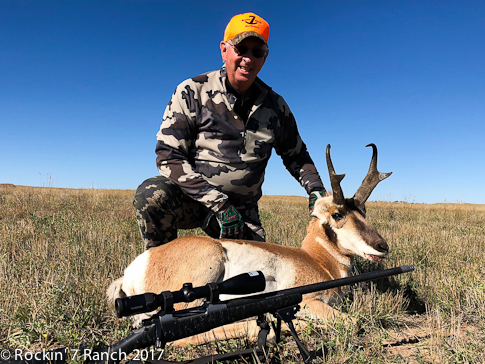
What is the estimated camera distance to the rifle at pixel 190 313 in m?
1.80

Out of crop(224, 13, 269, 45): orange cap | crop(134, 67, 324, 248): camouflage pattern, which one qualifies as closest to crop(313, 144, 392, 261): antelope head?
crop(134, 67, 324, 248): camouflage pattern

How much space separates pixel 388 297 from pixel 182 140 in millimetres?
3003

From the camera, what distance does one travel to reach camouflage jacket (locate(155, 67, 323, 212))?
13.2 ft

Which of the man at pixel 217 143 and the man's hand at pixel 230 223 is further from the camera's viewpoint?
the man at pixel 217 143

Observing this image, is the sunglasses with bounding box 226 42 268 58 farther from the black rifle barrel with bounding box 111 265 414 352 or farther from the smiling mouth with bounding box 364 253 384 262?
the black rifle barrel with bounding box 111 265 414 352

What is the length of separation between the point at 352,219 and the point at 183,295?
2.44 meters

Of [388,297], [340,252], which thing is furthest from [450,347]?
[340,252]

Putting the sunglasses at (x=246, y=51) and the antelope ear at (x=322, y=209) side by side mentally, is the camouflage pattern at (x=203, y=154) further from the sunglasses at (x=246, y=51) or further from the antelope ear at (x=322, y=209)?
the antelope ear at (x=322, y=209)

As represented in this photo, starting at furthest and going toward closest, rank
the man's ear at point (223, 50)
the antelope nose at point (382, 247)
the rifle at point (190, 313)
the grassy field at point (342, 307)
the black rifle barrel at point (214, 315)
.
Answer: the man's ear at point (223, 50) → the antelope nose at point (382, 247) → the grassy field at point (342, 307) → the black rifle barrel at point (214, 315) → the rifle at point (190, 313)

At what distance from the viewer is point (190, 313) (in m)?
2.01

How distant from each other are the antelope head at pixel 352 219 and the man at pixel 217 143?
0.48 metres

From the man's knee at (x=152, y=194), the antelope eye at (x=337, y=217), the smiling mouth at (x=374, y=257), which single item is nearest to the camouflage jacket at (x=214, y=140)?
the man's knee at (x=152, y=194)

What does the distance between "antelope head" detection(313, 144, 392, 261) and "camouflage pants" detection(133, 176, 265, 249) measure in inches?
41.6

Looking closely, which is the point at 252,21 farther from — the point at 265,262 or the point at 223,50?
the point at 265,262
